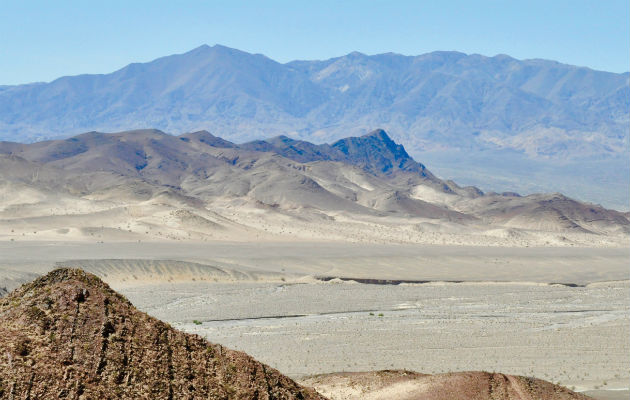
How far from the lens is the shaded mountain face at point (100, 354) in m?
11.4

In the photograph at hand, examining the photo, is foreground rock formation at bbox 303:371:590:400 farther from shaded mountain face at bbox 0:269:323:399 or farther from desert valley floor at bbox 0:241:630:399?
desert valley floor at bbox 0:241:630:399

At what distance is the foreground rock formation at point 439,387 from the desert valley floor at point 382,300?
5.63m

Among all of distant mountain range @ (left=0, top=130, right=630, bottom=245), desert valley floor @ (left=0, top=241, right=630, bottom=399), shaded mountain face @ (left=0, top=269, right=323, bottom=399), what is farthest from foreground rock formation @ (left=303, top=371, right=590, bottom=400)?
distant mountain range @ (left=0, top=130, right=630, bottom=245)

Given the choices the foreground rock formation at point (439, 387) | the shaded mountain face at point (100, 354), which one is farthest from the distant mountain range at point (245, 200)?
the shaded mountain face at point (100, 354)

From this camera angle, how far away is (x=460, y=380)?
18594 mm

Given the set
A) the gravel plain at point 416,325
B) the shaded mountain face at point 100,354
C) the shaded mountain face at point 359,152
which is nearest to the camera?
the shaded mountain face at point 100,354

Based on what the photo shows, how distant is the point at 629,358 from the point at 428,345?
728 centimetres

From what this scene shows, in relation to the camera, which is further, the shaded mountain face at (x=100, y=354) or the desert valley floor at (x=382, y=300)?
the desert valley floor at (x=382, y=300)

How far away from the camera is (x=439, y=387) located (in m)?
18.2

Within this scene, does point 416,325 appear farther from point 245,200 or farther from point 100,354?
point 245,200

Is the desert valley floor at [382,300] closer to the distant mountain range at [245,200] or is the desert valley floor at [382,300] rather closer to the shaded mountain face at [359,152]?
the distant mountain range at [245,200]

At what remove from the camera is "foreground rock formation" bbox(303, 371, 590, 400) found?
1809 centimetres

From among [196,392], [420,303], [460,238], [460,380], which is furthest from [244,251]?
[196,392]

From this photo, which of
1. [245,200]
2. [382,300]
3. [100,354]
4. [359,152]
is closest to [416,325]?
[382,300]
